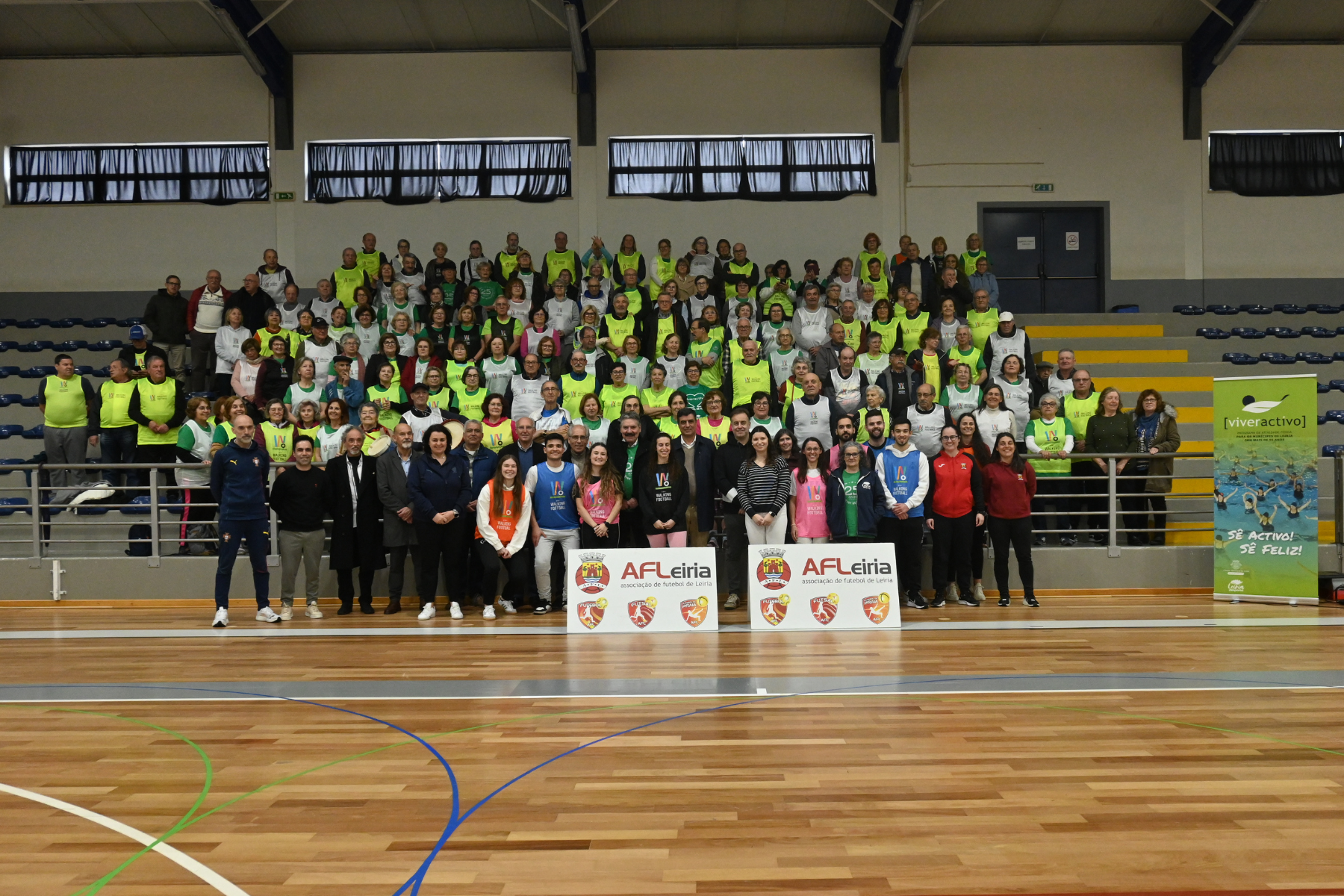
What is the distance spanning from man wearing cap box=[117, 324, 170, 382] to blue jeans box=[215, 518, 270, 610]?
308cm

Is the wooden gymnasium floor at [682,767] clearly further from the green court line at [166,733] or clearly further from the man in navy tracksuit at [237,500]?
the man in navy tracksuit at [237,500]

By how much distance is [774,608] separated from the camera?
24.8ft

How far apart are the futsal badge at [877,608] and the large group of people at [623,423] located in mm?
892

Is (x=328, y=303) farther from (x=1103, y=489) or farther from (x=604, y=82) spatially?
(x=1103, y=489)

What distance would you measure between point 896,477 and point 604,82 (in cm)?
948

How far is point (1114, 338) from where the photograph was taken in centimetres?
1350

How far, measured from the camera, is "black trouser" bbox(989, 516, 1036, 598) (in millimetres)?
8578

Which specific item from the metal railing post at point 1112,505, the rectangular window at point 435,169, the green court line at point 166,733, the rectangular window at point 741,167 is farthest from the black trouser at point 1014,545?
the rectangular window at point 435,169

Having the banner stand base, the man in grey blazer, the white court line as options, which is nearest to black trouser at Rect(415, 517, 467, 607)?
the man in grey blazer

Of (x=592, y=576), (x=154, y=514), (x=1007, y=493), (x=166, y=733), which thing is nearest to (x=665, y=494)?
(x=592, y=576)

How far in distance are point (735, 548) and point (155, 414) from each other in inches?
230

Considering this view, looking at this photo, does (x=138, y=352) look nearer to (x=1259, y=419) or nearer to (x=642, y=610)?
(x=642, y=610)

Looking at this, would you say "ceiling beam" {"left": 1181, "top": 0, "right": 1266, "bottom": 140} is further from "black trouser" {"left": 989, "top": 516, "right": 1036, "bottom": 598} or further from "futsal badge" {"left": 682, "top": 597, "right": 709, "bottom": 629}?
"futsal badge" {"left": 682, "top": 597, "right": 709, "bottom": 629}

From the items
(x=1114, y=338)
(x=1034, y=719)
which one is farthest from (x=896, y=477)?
(x=1114, y=338)
